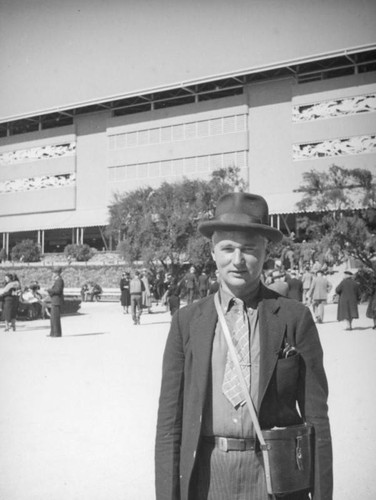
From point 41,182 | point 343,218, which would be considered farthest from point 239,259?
point 41,182

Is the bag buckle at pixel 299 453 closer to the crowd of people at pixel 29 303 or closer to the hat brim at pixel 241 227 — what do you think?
the hat brim at pixel 241 227

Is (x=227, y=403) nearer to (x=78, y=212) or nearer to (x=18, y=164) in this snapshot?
(x=78, y=212)

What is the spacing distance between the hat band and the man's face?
4 cm

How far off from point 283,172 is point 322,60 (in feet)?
30.1

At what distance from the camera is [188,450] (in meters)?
2.11

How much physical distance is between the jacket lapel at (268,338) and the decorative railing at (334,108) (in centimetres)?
4526

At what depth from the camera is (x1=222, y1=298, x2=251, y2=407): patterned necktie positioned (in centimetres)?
211

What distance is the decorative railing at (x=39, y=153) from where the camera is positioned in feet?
197

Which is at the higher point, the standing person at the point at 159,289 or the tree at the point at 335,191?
the tree at the point at 335,191

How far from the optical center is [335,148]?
45906 millimetres

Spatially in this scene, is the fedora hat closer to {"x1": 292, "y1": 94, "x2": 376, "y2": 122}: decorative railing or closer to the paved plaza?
the paved plaza

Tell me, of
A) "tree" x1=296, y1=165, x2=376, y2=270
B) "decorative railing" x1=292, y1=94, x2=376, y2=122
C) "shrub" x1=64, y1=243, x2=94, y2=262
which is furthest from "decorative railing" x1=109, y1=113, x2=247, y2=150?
"tree" x1=296, y1=165, x2=376, y2=270

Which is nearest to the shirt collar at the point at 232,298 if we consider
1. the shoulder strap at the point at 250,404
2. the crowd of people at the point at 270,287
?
the shoulder strap at the point at 250,404

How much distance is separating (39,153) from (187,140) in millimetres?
17314
